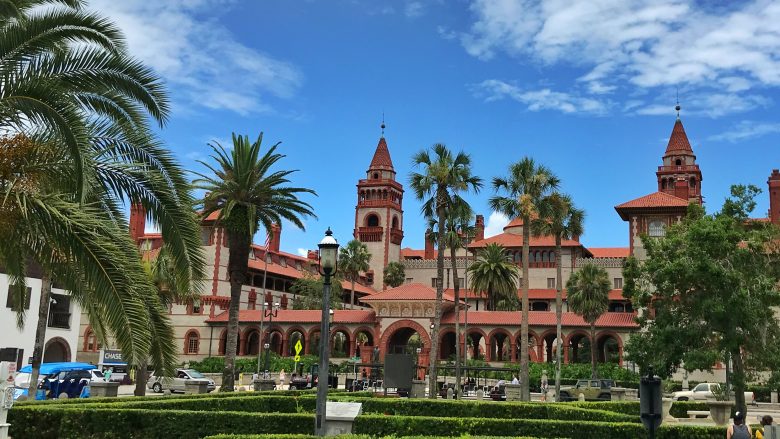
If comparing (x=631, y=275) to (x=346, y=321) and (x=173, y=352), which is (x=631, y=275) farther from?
(x=346, y=321)

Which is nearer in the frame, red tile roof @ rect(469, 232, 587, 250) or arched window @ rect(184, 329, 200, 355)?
arched window @ rect(184, 329, 200, 355)

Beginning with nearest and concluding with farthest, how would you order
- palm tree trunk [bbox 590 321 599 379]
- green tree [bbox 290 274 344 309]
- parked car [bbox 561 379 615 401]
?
parked car [bbox 561 379 615 401] → palm tree trunk [bbox 590 321 599 379] → green tree [bbox 290 274 344 309]

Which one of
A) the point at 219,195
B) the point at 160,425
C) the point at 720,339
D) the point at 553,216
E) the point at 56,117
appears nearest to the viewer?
the point at 56,117

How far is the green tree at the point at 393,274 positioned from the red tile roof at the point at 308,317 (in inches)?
890

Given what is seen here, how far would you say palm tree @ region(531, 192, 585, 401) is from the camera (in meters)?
40.9

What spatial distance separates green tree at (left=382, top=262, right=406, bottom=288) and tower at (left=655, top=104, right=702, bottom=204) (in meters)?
32.9

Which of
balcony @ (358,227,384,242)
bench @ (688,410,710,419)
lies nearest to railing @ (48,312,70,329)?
balcony @ (358,227,384,242)

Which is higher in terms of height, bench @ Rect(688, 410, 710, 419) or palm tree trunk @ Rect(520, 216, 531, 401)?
palm tree trunk @ Rect(520, 216, 531, 401)

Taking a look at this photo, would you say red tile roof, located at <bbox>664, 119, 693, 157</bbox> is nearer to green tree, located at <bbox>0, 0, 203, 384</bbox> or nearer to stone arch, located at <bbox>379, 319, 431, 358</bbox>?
stone arch, located at <bbox>379, 319, 431, 358</bbox>

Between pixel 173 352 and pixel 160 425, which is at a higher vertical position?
pixel 173 352

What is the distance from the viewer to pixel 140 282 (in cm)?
1270

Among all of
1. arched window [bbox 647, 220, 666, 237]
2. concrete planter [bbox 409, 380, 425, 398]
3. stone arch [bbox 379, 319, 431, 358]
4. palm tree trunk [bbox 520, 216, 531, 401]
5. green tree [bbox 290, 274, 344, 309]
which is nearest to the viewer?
concrete planter [bbox 409, 380, 425, 398]

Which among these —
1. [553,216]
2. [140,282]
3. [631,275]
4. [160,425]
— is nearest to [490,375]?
[553,216]

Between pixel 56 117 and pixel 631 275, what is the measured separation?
27.2m
